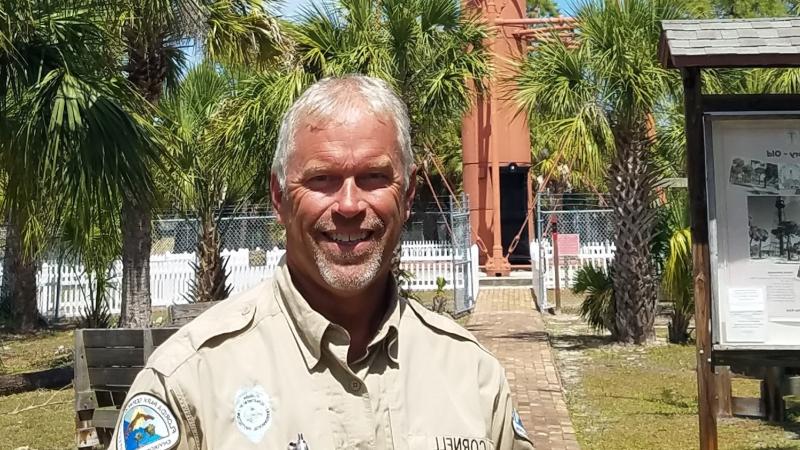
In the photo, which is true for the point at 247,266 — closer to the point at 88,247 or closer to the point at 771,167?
the point at 88,247

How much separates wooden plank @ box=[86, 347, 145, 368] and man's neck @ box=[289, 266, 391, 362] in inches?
182

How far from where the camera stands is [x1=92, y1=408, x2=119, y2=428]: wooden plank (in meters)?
6.34

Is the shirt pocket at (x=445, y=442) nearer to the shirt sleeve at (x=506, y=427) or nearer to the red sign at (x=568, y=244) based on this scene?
the shirt sleeve at (x=506, y=427)

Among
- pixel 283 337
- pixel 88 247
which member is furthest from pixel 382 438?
pixel 88 247

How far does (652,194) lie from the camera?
41.5 ft

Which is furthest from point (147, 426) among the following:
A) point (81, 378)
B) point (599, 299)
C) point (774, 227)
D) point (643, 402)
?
point (599, 299)

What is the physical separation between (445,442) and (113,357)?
496 centimetres

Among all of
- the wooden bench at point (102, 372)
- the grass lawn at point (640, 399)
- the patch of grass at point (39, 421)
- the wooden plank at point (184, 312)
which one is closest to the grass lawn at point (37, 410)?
the patch of grass at point (39, 421)

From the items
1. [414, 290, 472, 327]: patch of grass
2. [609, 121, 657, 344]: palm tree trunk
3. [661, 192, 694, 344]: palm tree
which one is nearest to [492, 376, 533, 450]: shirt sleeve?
[661, 192, 694, 344]: palm tree

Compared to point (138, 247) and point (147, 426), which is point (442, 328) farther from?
point (138, 247)

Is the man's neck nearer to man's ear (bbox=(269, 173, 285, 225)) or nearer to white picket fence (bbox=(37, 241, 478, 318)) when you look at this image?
man's ear (bbox=(269, 173, 285, 225))

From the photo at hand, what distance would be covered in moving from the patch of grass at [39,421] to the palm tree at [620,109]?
6.40 meters

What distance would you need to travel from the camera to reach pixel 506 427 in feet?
6.92

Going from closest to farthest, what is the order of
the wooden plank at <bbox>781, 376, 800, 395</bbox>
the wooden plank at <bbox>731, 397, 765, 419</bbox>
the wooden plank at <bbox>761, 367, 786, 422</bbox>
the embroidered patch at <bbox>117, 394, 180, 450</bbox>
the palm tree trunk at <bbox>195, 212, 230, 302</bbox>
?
the embroidered patch at <bbox>117, 394, 180, 450</bbox> < the wooden plank at <bbox>781, 376, 800, 395</bbox> < the wooden plank at <bbox>731, 397, 765, 419</bbox> < the wooden plank at <bbox>761, 367, 786, 422</bbox> < the palm tree trunk at <bbox>195, 212, 230, 302</bbox>
